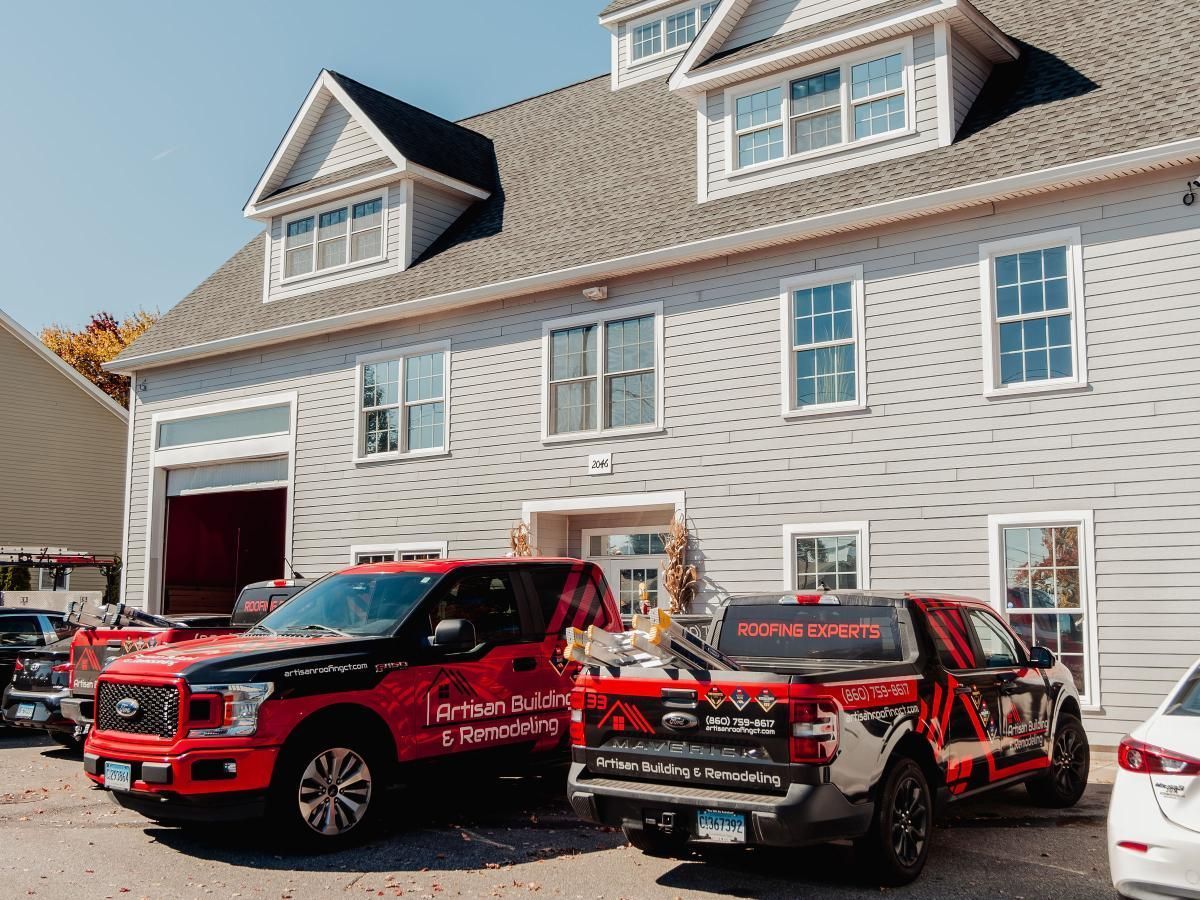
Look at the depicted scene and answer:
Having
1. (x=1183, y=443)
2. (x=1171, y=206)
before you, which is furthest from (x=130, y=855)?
(x=1171, y=206)

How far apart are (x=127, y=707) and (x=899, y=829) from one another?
4.99m

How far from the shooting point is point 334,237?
1995 cm

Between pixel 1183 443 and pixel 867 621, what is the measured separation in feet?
19.4

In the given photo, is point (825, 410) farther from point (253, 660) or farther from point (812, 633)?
A: point (253, 660)

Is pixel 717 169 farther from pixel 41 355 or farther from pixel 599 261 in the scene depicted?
pixel 41 355

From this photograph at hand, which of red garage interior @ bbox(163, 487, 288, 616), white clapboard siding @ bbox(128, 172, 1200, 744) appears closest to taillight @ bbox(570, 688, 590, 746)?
white clapboard siding @ bbox(128, 172, 1200, 744)

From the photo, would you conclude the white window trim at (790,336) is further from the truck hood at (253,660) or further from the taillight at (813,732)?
the taillight at (813,732)

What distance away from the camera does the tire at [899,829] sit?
6.52m

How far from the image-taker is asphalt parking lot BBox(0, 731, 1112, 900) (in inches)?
267

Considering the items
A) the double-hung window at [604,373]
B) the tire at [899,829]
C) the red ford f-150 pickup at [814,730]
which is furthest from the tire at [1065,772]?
the double-hung window at [604,373]

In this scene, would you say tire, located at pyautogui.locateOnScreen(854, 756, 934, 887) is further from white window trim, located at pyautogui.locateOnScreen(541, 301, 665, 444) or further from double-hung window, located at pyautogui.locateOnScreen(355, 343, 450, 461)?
double-hung window, located at pyautogui.locateOnScreen(355, 343, 450, 461)

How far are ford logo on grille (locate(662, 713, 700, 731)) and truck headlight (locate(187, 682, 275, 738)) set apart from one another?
258cm

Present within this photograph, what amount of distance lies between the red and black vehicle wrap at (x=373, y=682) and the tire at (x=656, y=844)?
1615mm

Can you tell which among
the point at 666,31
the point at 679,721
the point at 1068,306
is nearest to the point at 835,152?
the point at 1068,306
